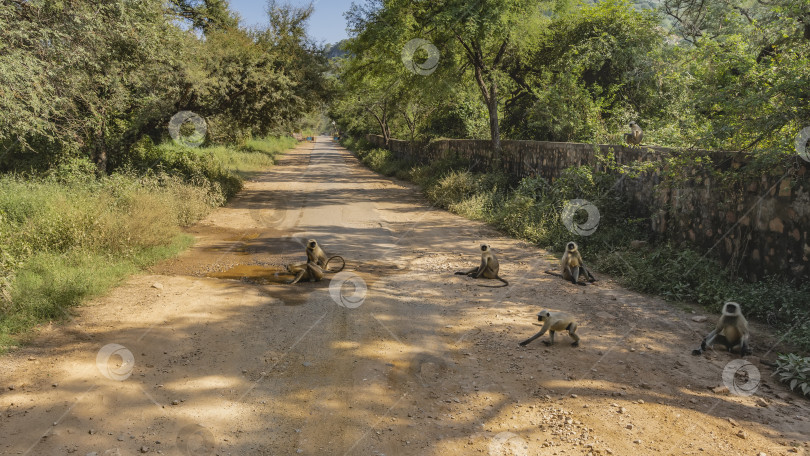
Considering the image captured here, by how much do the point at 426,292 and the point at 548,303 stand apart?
1940mm

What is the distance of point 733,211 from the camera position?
325 inches

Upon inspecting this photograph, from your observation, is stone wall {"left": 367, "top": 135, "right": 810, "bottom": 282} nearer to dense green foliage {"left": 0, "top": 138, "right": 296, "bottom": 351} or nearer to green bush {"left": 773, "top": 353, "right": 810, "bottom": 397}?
green bush {"left": 773, "top": 353, "right": 810, "bottom": 397}

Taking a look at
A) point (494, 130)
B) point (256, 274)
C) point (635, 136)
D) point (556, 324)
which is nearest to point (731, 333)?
point (556, 324)

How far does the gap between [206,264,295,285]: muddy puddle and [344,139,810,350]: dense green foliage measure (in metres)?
5.72

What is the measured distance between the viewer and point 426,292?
8.52m

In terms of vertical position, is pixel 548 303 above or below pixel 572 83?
below

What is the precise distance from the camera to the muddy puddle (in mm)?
9055

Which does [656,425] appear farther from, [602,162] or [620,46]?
[620,46]

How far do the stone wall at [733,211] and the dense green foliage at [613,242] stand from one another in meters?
0.26

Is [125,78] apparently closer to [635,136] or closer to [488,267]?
[488,267]

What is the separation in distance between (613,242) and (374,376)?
6883 millimetres

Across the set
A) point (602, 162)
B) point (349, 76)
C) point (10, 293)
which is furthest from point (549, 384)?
point (349, 76)

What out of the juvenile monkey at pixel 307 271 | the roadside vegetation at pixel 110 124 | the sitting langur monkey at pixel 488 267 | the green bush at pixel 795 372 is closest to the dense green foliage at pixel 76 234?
the roadside vegetation at pixel 110 124

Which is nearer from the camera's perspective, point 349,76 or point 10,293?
point 10,293
